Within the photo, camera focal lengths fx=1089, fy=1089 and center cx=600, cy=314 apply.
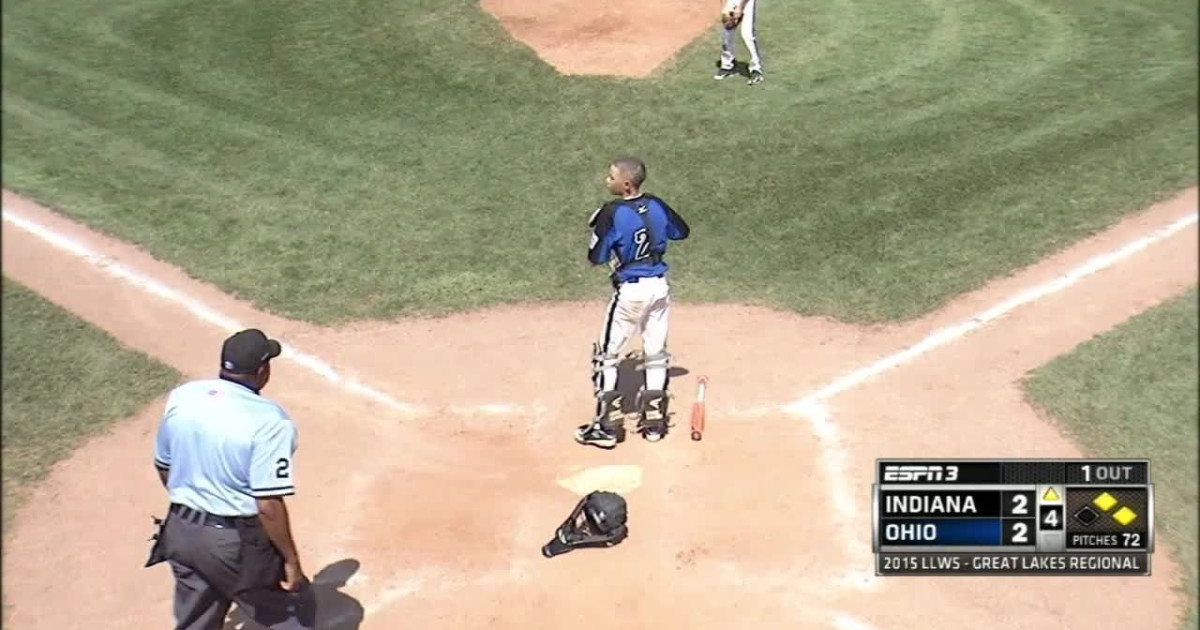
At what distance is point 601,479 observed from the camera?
32.7 ft

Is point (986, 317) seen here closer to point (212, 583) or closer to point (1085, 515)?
point (1085, 515)

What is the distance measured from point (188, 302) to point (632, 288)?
20.0 feet

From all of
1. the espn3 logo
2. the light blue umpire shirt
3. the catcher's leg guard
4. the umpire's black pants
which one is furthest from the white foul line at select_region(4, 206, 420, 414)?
the espn3 logo

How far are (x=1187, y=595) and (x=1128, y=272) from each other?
219 inches

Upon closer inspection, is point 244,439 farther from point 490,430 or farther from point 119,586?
point 490,430

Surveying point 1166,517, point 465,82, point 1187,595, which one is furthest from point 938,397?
point 465,82

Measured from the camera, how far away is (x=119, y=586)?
28.6 feet

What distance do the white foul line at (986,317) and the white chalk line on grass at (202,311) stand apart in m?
3.27

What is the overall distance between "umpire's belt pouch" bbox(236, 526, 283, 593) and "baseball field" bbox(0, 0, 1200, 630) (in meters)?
1.51

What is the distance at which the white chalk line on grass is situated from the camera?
11.1m

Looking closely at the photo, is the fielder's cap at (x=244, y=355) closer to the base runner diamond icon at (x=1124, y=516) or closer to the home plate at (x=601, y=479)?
the home plate at (x=601, y=479)

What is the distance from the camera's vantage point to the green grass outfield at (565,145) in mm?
13695

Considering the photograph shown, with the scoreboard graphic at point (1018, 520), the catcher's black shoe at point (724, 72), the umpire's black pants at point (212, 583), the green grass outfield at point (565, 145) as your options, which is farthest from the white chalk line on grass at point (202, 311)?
the catcher's black shoe at point (724, 72)

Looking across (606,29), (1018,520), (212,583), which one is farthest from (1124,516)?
(606,29)
